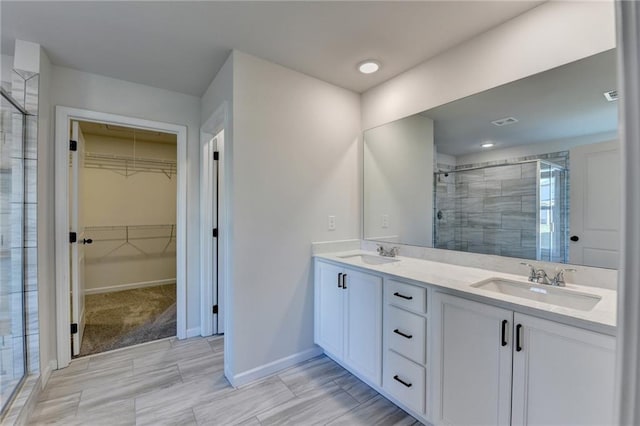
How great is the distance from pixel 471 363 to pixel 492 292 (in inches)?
14.5

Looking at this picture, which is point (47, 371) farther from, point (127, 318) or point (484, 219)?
point (484, 219)

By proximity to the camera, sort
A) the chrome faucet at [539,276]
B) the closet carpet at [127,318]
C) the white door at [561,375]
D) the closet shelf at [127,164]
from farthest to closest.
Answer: the closet shelf at [127,164] → the closet carpet at [127,318] → the chrome faucet at [539,276] → the white door at [561,375]

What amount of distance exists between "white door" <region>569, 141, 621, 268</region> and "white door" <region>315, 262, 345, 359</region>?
1458mm

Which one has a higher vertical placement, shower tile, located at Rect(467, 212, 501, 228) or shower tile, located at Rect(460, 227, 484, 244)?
shower tile, located at Rect(467, 212, 501, 228)

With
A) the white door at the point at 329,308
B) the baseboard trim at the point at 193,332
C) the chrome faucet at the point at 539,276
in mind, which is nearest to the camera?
the chrome faucet at the point at 539,276

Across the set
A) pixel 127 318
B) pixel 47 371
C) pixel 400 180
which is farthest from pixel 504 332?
pixel 127 318

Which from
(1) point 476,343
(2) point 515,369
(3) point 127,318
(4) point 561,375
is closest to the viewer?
(4) point 561,375

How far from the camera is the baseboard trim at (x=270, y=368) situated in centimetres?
210

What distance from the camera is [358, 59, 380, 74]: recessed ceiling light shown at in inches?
88.1

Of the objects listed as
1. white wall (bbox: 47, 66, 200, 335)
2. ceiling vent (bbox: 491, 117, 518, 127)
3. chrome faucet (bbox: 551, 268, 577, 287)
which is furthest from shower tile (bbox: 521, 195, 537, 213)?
white wall (bbox: 47, 66, 200, 335)

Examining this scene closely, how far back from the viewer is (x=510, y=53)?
1.76 meters

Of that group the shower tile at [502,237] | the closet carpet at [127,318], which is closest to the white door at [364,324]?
the shower tile at [502,237]

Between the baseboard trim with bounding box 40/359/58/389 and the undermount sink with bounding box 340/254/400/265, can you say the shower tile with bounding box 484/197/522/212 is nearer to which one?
the undermount sink with bounding box 340/254/400/265

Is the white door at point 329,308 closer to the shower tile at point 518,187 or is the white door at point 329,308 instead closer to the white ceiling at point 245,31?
the shower tile at point 518,187
